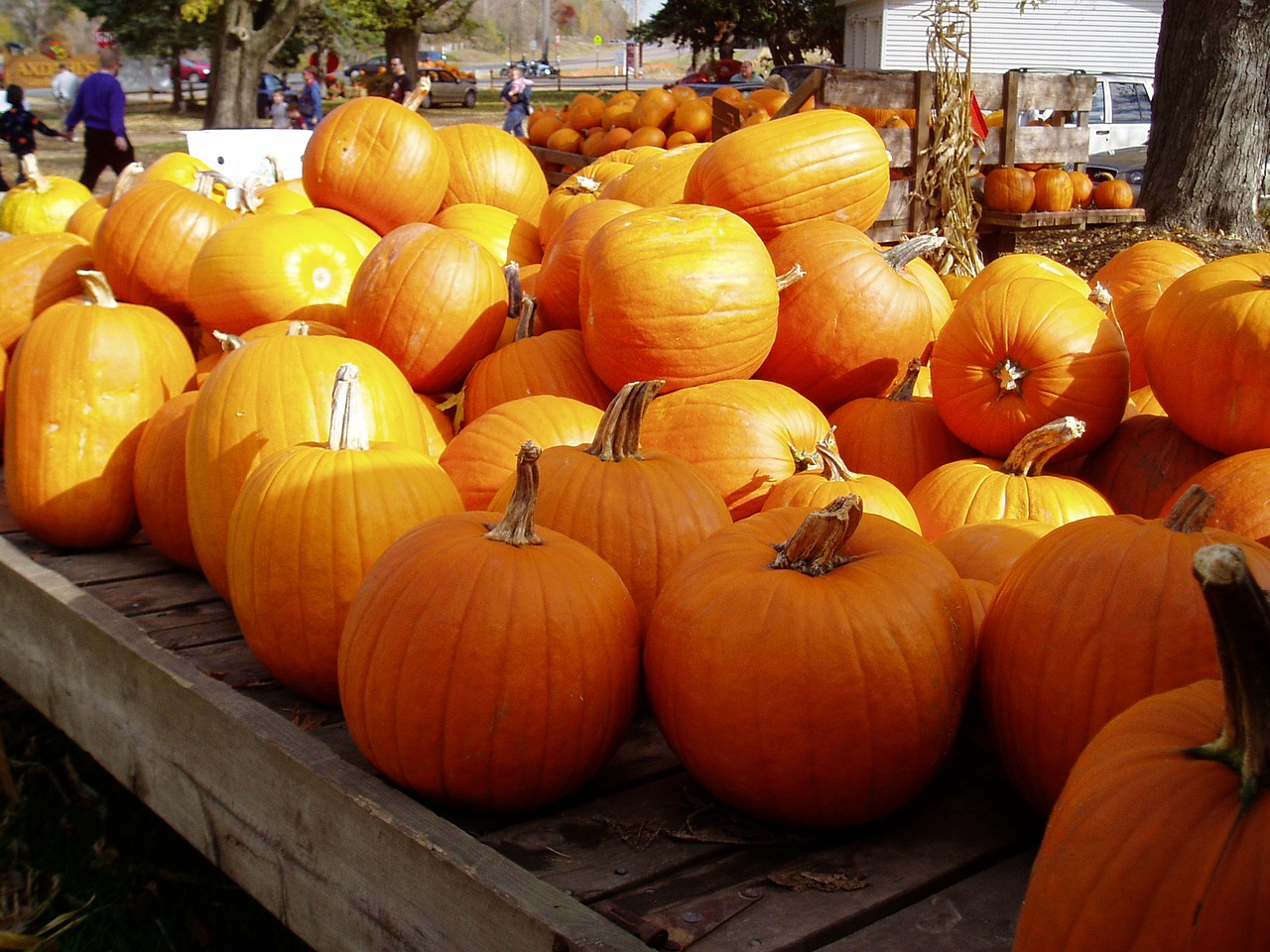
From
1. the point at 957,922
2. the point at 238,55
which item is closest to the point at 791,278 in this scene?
the point at 957,922

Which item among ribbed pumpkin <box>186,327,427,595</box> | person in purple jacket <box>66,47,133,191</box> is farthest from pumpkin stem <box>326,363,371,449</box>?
person in purple jacket <box>66,47,133,191</box>

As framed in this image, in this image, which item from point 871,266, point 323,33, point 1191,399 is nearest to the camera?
point 1191,399

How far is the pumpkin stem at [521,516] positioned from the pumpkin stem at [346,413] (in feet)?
1.67

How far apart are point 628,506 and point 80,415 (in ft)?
5.46

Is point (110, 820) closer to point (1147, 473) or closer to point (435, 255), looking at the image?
point (435, 255)

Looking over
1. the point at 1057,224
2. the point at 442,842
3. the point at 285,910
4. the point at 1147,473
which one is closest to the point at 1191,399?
the point at 1147,473

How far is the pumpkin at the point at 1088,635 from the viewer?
139 cm

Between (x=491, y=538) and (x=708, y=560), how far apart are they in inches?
13.1

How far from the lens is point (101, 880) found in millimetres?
2570

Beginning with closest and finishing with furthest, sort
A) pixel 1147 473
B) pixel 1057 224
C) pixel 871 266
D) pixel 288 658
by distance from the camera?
pixel 288 658 → pixel 1147 473 → pixel 871 266 → pixel 1057 224

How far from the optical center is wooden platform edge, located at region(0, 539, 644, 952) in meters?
1.36

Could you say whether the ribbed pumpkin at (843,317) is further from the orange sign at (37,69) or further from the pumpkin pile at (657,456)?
the orange sign at (37,69)

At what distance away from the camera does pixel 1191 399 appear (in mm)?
2289

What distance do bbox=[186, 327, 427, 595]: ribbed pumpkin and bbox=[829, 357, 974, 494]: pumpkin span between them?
1109mm
